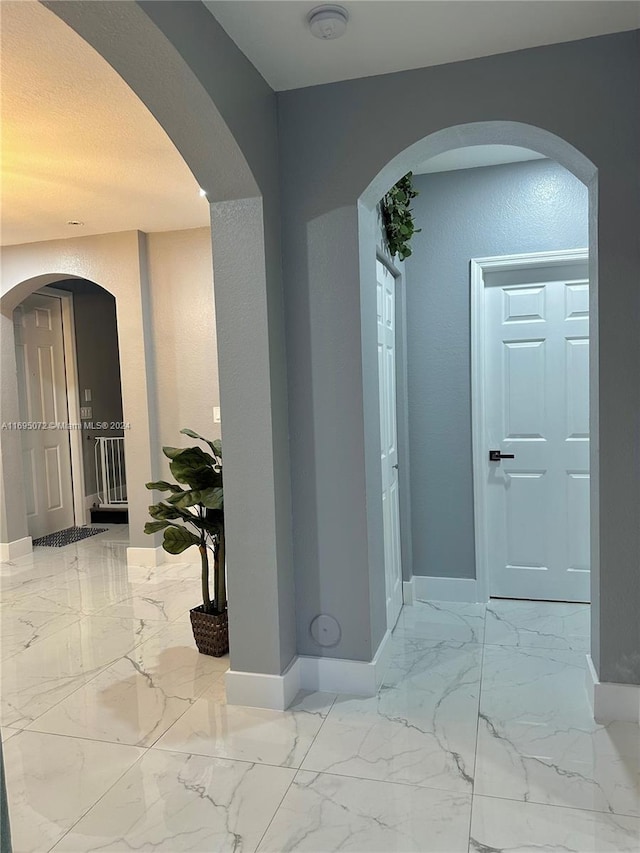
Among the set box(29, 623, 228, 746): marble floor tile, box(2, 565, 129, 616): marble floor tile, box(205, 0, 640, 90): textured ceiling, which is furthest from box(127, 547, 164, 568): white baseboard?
box(205, 0, 640, 90): textured ceiling

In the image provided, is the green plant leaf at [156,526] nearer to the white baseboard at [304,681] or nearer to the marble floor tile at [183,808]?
the white baseboard at [304,681]

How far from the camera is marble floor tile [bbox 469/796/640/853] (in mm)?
1680

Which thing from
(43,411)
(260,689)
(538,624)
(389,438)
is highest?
(43,411)

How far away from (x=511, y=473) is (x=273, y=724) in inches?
79.9

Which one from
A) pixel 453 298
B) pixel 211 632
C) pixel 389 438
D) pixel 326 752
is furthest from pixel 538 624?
pixel 453 298

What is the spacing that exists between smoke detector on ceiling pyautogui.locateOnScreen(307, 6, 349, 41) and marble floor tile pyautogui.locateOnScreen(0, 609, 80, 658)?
309cm

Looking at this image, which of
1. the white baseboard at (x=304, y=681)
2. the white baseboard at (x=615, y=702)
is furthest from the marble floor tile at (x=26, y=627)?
the white baseboard at (x=615, y=702)

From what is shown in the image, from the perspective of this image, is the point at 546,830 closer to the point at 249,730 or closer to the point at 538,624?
the point at 249,730

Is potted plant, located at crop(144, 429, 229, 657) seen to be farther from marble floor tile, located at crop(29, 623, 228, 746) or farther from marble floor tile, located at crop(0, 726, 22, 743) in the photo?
marble floor tile, located at crop(0, 726, 22, 743)

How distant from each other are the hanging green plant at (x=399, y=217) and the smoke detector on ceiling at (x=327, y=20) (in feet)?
3.53

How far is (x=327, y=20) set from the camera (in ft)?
6.43

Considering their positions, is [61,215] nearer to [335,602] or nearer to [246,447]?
[246,447]

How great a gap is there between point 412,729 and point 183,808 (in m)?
0.86

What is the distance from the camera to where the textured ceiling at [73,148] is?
217 cm
